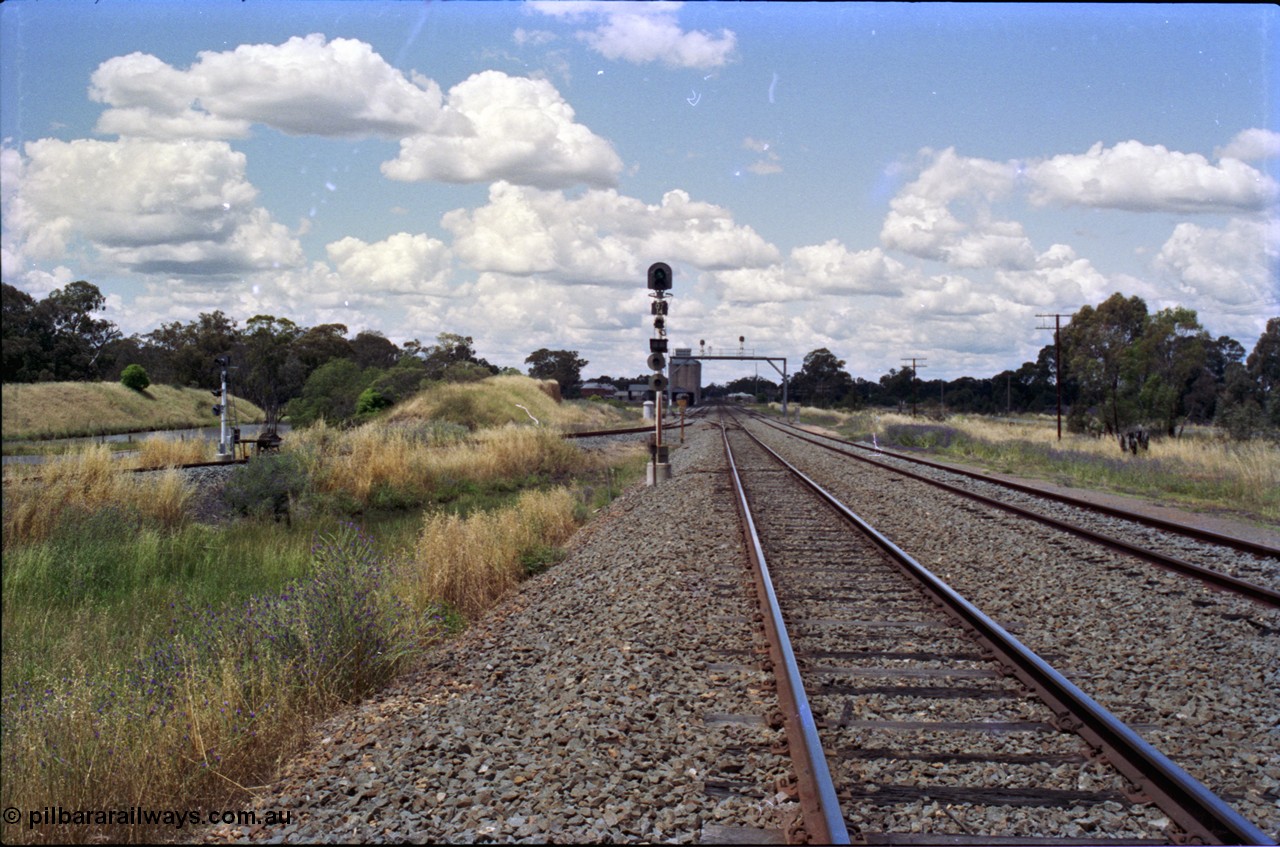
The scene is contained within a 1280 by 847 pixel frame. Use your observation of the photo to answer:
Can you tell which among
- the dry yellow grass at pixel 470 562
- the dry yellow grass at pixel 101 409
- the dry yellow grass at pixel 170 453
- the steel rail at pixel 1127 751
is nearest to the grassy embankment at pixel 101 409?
the dry yellow grass at pixel 101 409

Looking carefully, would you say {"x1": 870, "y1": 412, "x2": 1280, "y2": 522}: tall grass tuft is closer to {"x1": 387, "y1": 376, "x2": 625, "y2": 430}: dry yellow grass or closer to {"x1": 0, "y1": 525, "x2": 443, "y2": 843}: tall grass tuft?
{"x1": 0, "y1": 525, "x2": 443, "y2": 843}: tall grass tuft

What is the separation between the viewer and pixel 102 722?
4941 mm

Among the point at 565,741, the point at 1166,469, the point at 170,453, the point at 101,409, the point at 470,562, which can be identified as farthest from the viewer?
the point at 101,409

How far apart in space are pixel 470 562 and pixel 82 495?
22.3ft

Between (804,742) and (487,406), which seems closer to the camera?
(804,742)

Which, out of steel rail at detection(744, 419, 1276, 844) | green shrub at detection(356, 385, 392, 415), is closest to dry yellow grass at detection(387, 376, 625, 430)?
green shrub at detection(356, 385, 392, 415)

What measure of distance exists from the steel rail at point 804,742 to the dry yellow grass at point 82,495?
9524 millimetres

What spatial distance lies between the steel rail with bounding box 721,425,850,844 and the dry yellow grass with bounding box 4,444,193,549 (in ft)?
31.2

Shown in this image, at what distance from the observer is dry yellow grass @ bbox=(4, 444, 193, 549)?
12008 millimetres

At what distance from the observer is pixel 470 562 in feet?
33.4

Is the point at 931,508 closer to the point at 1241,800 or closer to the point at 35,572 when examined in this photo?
the point at 1241,800

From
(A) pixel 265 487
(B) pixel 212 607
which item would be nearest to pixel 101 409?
(A) pixel 265 487

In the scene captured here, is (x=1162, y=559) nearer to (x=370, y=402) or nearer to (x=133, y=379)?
(x=133, y=379)

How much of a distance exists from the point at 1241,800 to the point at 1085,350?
57845 mm
